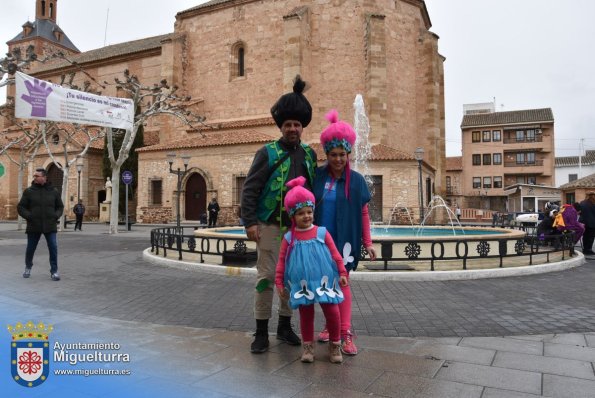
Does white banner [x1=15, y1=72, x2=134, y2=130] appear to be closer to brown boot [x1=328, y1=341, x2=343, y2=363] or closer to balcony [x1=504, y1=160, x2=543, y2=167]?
brown boot [x1=328, y1=341, x2=343, y2=363]

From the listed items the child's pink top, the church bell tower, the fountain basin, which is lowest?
the fountain basin

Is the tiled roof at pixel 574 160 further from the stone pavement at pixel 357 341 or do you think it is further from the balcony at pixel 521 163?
the stone pavement at pixel 357 341

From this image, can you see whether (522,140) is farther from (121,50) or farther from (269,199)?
(269,199)

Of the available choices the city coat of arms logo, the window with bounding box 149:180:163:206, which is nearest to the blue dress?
the city coat of arms logo

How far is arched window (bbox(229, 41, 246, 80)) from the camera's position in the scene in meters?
29.1

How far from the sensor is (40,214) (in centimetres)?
702

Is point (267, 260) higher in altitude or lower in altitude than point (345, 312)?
higher

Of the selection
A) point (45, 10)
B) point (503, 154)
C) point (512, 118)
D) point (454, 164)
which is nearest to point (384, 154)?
point (503, 154)

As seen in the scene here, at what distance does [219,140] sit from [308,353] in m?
24.7

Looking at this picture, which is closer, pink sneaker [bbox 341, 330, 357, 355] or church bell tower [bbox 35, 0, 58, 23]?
pink sneaker [bbox 341, 330, 357, 355]

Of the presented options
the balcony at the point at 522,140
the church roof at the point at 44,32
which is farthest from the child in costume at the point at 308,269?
the church roof at the point at 44,32

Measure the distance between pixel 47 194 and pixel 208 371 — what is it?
5.55 meters

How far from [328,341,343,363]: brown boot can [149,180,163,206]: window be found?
86.8 ft

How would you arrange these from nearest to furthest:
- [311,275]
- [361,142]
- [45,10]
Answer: [311,275]
[361,142]
[45,10]
